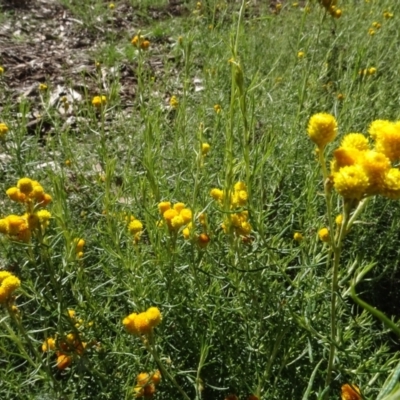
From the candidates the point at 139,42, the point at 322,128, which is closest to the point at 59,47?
the point at 139,42

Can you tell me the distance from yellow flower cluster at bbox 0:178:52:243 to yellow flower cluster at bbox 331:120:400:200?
848mm

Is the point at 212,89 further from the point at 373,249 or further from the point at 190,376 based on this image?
the point at 190,376

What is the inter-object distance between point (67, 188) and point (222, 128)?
3.04 feet

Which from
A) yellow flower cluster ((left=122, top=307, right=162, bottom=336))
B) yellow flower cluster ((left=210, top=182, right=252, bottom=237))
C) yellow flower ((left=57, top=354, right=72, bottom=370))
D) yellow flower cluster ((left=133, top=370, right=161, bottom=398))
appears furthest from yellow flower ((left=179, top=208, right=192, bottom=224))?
yellow flower ((left=57, top=354, right=72, bottom=370))

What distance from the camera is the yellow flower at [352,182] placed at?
3.21 ft

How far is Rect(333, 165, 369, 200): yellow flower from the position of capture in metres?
0.98

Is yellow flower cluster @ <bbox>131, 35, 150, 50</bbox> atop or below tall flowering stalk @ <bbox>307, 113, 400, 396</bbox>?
below

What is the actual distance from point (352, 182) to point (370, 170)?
0.16ft

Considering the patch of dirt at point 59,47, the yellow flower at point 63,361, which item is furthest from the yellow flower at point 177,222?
the patch of dirt at point 59,47

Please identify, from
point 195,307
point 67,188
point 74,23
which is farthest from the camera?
point 74,23

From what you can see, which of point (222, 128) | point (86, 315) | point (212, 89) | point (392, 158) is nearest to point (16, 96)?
point (212, 89)

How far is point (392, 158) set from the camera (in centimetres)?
107

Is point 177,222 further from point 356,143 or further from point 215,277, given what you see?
point 356,143

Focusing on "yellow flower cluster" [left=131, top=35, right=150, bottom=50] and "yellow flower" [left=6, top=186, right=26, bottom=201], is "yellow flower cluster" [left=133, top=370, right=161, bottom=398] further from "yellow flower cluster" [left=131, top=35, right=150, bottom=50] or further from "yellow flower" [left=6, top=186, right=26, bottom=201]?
"yellow flower cluster" [left=131, top=35, right=150, bottom=50]
